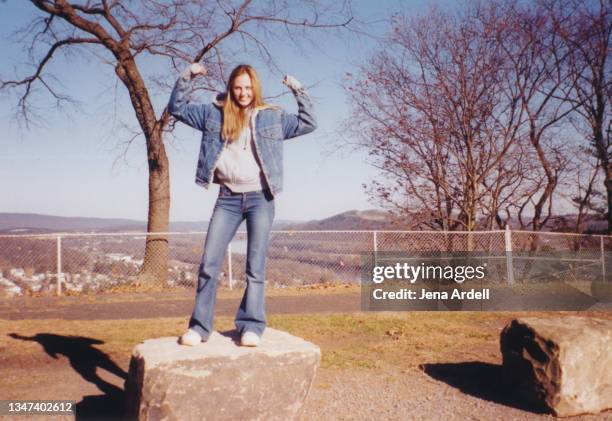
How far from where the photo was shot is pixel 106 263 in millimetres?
10867

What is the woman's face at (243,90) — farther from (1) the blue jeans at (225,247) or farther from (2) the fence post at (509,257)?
(2) the fence post at (509,257)

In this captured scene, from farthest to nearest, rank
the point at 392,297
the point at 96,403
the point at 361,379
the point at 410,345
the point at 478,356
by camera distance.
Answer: the point at 392,297 < the point at 410,345 < the point at 478,356 < the point at 361,379 < the point at 96,403

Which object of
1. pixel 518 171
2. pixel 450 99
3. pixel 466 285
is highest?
pixel 450 99

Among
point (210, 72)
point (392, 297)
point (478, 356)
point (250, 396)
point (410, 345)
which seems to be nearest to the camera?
point (250, 396)

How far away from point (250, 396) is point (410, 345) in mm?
3077

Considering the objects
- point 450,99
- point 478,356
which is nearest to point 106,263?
point 478,356

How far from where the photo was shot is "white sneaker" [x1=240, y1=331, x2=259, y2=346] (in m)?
3.16

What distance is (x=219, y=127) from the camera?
3.30 metres

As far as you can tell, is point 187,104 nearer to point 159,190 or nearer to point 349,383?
point 349,383

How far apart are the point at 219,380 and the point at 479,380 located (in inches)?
106

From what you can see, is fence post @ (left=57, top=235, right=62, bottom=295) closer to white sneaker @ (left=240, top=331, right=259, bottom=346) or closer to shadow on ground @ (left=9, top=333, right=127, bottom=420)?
shadow on ground @ (left=9, top=333, right=127, bottom=420)

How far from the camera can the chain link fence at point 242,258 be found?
10.0 metres

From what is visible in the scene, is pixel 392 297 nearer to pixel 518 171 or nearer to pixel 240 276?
pixel 240 276

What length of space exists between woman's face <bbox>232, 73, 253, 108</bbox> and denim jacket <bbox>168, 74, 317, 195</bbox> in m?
0.10
